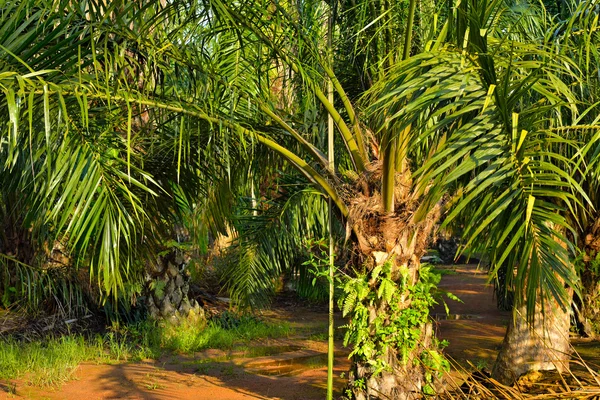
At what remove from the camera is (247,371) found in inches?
372

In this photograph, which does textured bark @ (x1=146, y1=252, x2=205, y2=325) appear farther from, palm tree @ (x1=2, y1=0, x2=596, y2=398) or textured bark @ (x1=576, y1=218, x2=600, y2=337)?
textured bark @ (x1=576, y1=218, x2=600, y2=337)

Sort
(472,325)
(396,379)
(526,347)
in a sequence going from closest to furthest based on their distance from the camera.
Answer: (396,379), (526,347), (472,325)

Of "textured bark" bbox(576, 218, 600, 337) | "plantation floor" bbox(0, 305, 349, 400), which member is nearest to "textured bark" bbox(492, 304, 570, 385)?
"plantation floor" bbox(0, 305, 349, 400)

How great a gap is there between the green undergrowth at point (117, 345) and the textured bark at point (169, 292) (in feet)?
0.61

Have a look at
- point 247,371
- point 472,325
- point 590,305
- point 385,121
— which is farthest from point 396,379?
point 472,325

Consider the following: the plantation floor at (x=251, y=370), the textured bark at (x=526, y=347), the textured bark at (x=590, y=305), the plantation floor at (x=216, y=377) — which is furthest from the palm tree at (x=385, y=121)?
the textured bark at (x=590, y=305)

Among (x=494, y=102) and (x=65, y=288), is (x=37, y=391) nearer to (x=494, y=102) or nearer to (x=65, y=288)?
(x=65, y=288)

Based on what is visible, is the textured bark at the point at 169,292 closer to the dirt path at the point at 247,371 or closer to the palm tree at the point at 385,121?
the dirt path at the point at 247,371

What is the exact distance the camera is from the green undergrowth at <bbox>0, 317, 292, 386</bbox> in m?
8.80

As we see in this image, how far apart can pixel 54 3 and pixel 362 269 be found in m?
3.11

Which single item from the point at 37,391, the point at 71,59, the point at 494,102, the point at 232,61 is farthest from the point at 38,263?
the point at 494,102

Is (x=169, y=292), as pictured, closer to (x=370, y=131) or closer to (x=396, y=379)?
(x=396, y=379)

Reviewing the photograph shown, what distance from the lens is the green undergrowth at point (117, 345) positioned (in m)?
8.80

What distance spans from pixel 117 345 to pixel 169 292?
1.83 meters
